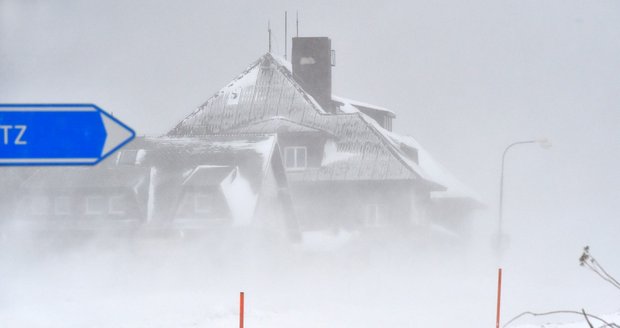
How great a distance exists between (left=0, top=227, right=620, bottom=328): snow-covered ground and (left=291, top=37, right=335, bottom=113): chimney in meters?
2.90

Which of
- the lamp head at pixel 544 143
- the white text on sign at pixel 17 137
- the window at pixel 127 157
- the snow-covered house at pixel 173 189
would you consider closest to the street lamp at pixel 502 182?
the lamp head at pixel 544 143

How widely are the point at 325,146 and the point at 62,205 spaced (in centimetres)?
536

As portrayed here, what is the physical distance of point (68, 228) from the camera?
1684 centimetres

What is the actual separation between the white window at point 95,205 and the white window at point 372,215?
533 cm

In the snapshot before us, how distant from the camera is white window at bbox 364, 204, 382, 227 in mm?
18734

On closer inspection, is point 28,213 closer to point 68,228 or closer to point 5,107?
point 68,228

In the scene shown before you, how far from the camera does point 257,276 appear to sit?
16906 millimetres

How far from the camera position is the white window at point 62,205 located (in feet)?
54.8

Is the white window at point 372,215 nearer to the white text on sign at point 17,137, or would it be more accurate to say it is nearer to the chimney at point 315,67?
the chimney at point 315,67

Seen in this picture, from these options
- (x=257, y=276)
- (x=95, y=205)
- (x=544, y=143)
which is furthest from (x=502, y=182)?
(x=95, y=205)

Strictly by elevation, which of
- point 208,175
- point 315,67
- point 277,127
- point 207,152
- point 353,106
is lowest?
point 208,175

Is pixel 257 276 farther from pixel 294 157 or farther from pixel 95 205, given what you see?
pixel 95 205

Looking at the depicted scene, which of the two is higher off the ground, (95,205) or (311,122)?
(311,122)

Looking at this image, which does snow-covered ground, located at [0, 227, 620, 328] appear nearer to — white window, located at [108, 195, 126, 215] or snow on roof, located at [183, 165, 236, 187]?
white window, located at [108, 195, 126, 215]
